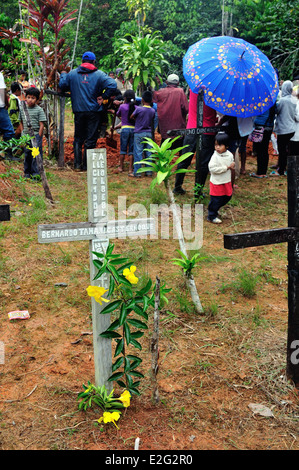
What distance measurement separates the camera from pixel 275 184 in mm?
8102

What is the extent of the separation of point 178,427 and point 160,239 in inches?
115

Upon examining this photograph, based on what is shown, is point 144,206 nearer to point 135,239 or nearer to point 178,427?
point 135,239

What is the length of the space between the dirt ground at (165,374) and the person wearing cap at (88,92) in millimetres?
3631

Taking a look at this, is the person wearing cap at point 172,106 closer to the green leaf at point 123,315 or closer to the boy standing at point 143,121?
the boy standing at point 143,121

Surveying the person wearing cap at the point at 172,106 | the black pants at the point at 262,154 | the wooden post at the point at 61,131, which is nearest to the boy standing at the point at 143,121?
the person wearing cap at the point at 172,106

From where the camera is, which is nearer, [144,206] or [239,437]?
[239,437]

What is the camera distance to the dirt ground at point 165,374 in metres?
2.61

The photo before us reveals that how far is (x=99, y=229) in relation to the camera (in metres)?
2.64

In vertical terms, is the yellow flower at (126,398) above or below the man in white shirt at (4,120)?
below

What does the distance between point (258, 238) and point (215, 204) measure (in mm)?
3400

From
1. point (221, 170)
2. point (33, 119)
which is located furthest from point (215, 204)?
point (33, 119)

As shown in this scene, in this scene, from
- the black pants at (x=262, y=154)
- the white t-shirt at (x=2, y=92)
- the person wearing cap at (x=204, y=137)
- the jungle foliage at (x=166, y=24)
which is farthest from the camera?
the jungle foliage at (x=166, y=24)

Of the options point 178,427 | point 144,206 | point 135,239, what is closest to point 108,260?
point 178,427

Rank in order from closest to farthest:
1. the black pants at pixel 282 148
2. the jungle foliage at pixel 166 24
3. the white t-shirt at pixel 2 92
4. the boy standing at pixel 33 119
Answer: the boy standing at pixel 33 119 → the white t-shirt at pixel 2 92 → the black pants at pixel 282 148 → the jungle foliage at pixel 166 24
